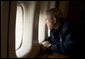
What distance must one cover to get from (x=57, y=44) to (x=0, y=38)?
2.53 ft

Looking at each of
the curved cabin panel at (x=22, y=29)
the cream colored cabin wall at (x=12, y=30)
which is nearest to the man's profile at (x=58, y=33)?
the curved cabin panel at (x=22, y=29)

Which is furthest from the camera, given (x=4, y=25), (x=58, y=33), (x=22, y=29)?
(x=58, y=33)

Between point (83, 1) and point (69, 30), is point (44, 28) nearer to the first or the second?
point (69, 30)

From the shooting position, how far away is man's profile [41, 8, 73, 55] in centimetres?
151

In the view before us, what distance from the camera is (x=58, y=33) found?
164 centimetres

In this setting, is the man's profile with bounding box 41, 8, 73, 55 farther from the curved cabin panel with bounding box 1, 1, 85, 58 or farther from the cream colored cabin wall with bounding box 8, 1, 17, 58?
the cream colored cabin wall with bounding box 8, 1, 17, 58

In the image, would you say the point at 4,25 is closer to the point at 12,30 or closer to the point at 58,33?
the point at 12,30

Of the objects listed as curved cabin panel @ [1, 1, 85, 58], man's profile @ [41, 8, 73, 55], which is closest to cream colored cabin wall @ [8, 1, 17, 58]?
curved cabin panel @ [1, 1, 85, 58]

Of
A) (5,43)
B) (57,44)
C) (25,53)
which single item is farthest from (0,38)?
(57,44)

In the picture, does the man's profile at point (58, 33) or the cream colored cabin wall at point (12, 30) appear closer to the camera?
the cream colored cabin wall at point (12, 30)

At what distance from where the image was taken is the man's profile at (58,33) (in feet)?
4.96

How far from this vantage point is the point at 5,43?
952 millimetres

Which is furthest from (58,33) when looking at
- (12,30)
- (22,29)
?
(12,30)

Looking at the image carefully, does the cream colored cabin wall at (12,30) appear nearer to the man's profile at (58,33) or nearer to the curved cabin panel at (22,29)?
the curved cabin panel at (22,29)
